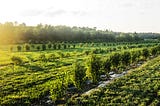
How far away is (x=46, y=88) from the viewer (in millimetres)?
49125

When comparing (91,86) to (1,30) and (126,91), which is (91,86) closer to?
(126,91)

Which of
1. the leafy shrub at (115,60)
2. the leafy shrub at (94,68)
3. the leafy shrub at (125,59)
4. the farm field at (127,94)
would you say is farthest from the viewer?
the leafy shrub at (125,59)

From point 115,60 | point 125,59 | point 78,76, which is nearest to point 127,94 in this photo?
point 78,76

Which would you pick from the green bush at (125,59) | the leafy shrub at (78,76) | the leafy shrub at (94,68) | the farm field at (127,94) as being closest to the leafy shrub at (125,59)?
the green bush at (125,59)

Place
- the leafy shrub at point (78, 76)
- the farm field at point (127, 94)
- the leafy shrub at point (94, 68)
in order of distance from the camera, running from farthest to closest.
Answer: the leafy shrub at point (94, 68)
the leafy shrub at point (78, 76)
the farm field at point (127, 94)

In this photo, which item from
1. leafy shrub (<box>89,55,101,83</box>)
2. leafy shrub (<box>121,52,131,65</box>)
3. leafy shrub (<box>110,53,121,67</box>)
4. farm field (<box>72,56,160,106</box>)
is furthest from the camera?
leafy shrub (<box>121,52,131,65</box>)

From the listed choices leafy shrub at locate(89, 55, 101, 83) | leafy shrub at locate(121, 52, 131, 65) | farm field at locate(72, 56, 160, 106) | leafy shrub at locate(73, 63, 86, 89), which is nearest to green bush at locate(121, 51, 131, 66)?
leafy shrub at locate(121, 52, 131, 65)

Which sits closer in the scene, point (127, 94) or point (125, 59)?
point (127, 94)

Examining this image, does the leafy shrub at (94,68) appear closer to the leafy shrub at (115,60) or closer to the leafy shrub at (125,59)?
the leafy shrub at (115,60)

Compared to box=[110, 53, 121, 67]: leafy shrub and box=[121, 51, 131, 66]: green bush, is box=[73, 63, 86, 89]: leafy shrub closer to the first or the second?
box=[110, 53, 121, 67]: leafy shrub

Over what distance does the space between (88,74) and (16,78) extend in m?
14.8

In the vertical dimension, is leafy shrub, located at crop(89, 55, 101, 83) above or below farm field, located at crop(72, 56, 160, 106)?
above

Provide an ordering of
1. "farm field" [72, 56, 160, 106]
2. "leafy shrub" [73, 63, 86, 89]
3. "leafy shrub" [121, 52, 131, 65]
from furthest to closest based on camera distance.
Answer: "leafy shrub" [121, 52, 131, 65]
"leafy shrub" [73, 63, 86, 89]
"farm field" [72, 56, 160, 106]

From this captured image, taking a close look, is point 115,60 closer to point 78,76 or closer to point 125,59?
point 125,59
